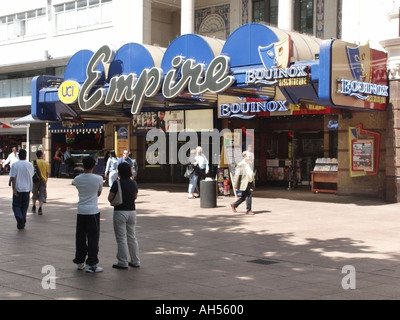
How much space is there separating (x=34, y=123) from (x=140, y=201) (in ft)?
50.0

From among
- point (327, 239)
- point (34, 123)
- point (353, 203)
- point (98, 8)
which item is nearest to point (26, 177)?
point (327, 239)

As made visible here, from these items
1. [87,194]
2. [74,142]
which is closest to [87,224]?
[87,194]

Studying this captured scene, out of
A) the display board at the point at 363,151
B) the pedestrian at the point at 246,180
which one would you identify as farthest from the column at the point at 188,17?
the pedestrian at the point at 246,180

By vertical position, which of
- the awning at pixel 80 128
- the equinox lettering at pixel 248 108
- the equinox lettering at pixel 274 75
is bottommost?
the awning at pixel 80 128

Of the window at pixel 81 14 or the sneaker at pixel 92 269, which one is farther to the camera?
the window at pixel 81 14

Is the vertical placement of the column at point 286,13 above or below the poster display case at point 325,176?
above

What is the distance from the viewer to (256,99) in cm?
2175

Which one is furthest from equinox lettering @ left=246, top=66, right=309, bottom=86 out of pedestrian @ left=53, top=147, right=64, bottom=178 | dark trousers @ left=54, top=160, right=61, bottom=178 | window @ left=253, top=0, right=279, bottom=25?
dark trousers @ left=54, top=160, right=61, bottom=178

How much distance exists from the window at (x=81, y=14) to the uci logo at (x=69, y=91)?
276 inches

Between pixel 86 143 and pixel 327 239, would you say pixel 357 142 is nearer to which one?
pixel 327 239

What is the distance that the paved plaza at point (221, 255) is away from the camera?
7.46m

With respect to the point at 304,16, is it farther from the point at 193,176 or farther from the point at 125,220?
the point at 125,220

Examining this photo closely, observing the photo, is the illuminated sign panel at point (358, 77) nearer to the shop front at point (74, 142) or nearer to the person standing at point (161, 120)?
the person standing at point (161, 120)

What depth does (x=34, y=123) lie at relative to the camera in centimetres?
3247
